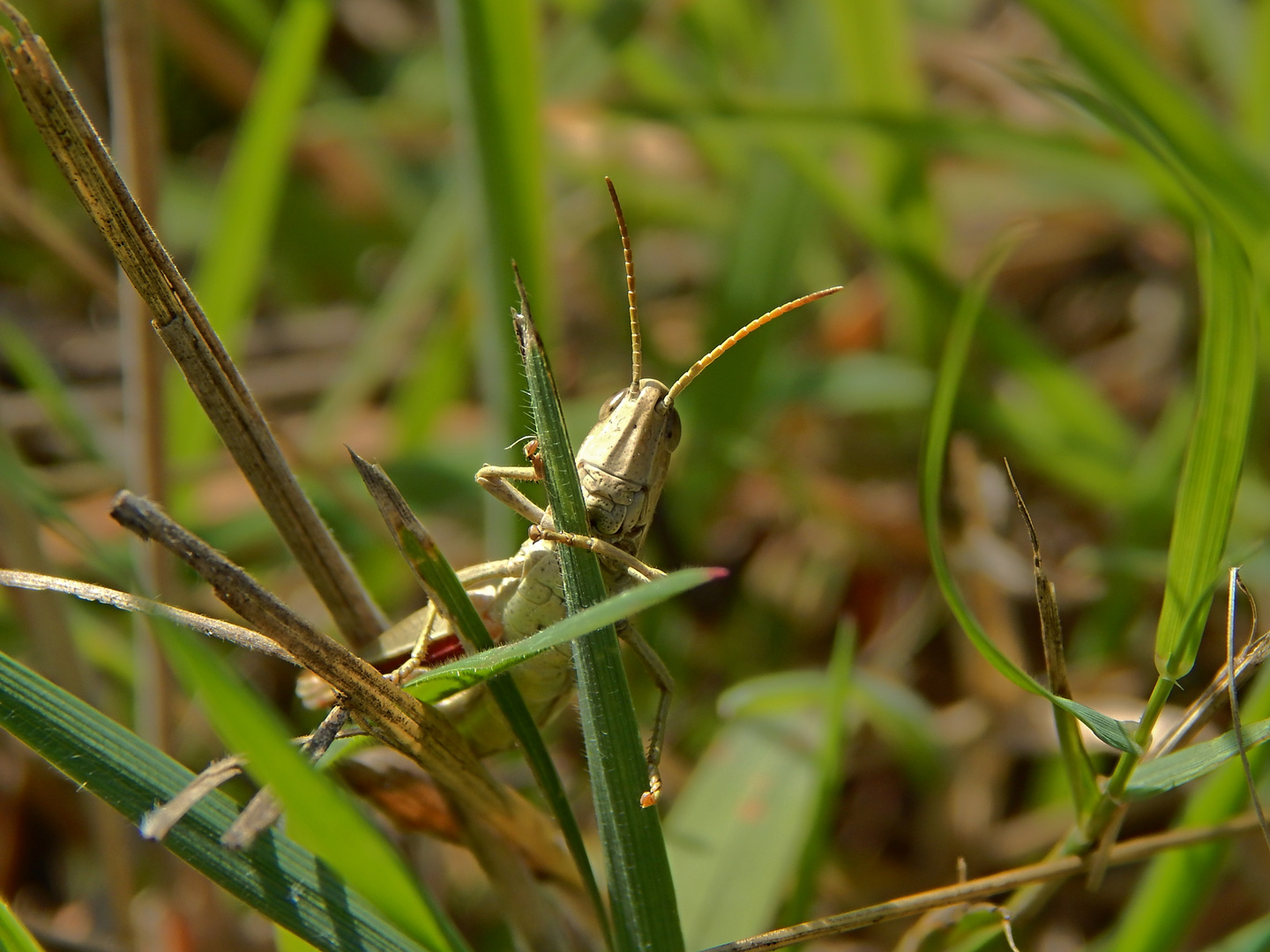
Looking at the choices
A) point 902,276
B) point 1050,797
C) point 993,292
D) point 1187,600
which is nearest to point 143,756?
point 1187,600

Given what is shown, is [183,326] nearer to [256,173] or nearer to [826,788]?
[826,788]

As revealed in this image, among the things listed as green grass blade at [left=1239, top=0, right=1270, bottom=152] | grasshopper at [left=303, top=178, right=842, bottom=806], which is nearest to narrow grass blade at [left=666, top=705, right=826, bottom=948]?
grasshopper at [left=303, top=178, right=842, bottom=806]

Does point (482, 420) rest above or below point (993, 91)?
below

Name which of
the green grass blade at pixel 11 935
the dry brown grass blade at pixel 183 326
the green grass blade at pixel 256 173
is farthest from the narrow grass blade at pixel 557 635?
the green grass blade at pixel 256 173

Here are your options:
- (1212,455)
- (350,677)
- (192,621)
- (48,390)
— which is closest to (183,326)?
(192,621)

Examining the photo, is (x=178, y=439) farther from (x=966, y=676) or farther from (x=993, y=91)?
(x=993, y=91)

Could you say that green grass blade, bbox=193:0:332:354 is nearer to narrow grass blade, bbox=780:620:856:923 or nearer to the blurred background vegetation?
the blurred background vegetation

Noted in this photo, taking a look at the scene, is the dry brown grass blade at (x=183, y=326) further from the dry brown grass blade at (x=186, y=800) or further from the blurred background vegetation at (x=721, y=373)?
the blurred background vegetation at (x=721, y=373)
